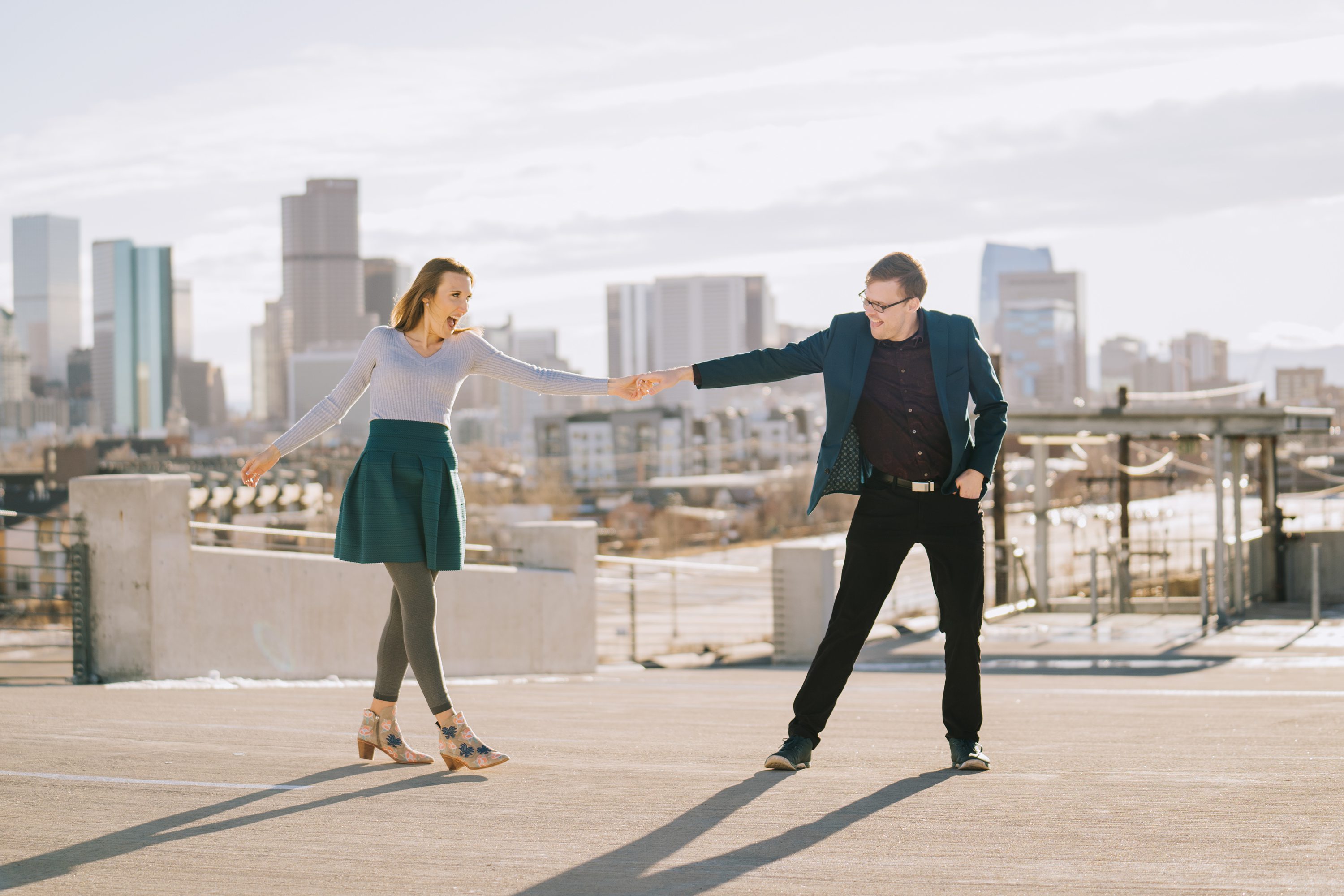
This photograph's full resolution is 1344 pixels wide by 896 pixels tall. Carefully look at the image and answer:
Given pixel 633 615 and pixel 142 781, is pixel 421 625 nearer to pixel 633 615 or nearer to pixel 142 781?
pixel 142 781

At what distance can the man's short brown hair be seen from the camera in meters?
5.32

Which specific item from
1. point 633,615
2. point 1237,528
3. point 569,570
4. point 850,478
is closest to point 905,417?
point 850,478

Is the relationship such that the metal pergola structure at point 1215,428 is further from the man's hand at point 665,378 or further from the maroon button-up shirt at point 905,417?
the maroon button-up shirt at point 905,417

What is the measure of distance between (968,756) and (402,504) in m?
2.17

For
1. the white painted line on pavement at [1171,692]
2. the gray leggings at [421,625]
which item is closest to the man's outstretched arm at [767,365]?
the gray leggings at [421,625]

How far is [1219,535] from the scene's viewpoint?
1653cm

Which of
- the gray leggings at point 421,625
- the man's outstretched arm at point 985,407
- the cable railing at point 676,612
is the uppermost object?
the man's outstretched arm at point 985,407

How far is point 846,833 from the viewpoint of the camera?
4.23 meters

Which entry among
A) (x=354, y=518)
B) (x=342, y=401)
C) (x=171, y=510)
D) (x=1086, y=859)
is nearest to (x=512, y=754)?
(x=354, y=518)

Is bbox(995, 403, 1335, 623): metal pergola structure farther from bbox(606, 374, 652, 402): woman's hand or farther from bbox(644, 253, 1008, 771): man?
bbox(644, 253, 1008, 771): man

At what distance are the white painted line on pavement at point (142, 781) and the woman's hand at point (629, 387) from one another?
2046 millimetres

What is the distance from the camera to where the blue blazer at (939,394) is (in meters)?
5.26

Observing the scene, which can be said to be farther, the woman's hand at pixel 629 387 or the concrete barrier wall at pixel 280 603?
the concrete barrier wall at pixel 280 603

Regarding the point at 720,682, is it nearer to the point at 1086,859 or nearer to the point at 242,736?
the point at 242,736
